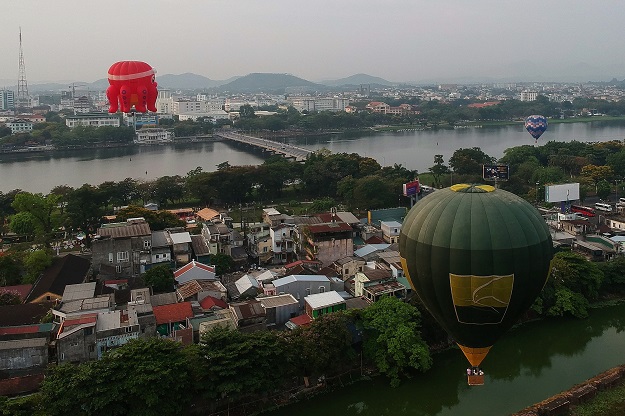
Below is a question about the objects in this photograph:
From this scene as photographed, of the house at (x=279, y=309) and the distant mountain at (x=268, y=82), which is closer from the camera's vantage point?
the house at (x=279, y=309)

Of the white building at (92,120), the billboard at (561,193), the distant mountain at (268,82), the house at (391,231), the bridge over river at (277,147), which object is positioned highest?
the distant mountain at (268,82)

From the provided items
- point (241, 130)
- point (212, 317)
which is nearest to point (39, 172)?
point (241, 130)

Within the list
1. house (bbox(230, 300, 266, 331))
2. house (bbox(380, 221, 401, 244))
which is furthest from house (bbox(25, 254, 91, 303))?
house (bbox(380, 221, 401, 244))

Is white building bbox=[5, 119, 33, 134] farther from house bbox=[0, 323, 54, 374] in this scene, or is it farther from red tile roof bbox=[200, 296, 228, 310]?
house bbox=[0, 323, 54, 374]

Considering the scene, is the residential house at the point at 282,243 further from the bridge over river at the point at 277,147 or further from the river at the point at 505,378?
the bridge over river at the point at 277,147

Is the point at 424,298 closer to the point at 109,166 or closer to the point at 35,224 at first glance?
the point at 35,224

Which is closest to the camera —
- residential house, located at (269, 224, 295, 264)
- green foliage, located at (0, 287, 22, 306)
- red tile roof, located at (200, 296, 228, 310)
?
green foliage, located at (0, 287, 22, 306)

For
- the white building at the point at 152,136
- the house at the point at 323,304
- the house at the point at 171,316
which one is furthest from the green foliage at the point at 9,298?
the white building at the point at 152,136
